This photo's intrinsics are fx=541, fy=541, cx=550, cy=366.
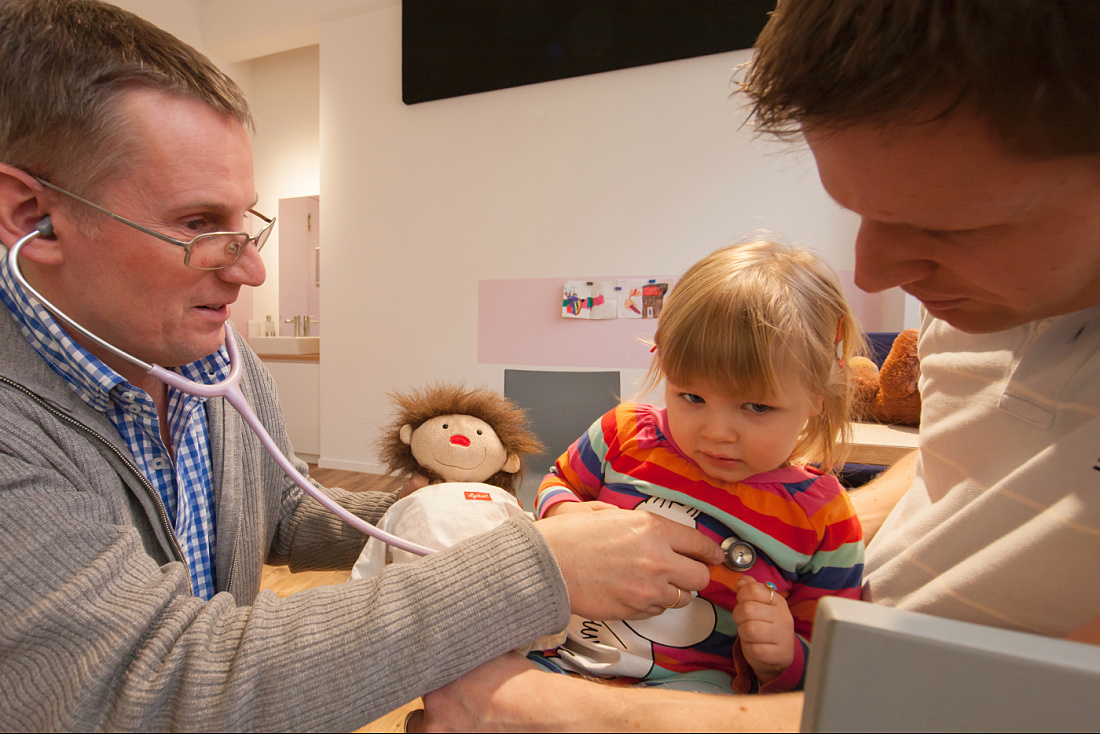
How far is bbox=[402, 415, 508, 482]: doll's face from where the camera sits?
4.15 ft

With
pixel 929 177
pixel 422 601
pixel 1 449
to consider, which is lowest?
pixel 422 601

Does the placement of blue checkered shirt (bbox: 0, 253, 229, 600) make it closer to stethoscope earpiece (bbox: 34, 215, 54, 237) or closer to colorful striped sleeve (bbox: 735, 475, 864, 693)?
stethoscope earpiece (bbox: 34, 215, 54, 237)

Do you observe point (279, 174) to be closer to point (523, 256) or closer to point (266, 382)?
point (523, 256)

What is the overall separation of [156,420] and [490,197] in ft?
10.8

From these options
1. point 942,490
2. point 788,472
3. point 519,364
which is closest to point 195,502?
point 788,472

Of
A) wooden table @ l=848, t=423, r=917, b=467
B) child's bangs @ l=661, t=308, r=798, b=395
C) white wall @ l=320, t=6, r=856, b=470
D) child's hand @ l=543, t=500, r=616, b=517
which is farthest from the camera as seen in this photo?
white wall @ l=320, t=6, r=856, b=470

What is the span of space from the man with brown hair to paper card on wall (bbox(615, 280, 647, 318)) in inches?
106

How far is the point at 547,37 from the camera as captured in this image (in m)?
3.58

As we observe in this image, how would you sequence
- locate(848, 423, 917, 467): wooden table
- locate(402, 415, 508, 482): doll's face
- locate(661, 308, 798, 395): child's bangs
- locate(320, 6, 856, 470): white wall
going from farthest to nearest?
locate(320, 6, 856, 470): white wall, locate(848, 423, 917, 467): wooden table, locate(402, 415, 508, 482): doll's face, locate(661, 308, 798, 395): child's bangs

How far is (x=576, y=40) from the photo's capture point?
11.5ft

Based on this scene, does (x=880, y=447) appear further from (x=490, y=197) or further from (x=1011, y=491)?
(x=490, y=197)

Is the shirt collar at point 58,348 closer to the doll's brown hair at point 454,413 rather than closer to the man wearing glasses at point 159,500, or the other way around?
the man wearing glasses at point 159,500

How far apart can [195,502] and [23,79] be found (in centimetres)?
66

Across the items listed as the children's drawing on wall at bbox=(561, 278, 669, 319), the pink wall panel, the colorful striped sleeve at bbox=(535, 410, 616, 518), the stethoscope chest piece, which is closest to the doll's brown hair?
the colorful striped sleeve at bbox=(535, 410, 616, 518)
